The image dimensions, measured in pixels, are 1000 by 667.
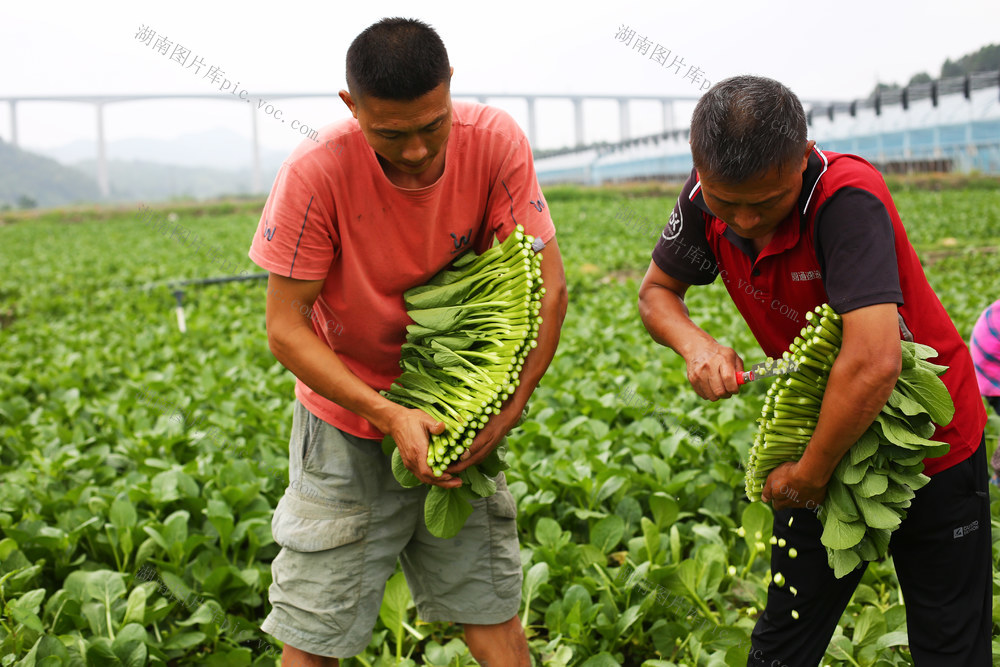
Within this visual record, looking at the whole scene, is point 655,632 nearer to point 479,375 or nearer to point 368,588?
point 368,588

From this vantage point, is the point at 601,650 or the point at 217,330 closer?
the point at 601,650

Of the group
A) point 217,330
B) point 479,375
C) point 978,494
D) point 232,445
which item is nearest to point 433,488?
point 479,375

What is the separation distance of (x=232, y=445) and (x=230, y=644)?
6.18 feet

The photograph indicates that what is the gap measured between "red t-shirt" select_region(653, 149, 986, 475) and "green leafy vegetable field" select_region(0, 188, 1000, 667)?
627 mm

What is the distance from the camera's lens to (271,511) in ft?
12.5

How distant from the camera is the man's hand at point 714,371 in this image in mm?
1932

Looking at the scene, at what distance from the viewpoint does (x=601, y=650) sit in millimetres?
2885

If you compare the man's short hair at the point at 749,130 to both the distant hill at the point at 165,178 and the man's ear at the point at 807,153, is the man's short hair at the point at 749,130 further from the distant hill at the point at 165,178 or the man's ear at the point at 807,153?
the distant hill at the point at 165,178

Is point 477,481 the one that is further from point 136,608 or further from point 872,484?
point 136,608

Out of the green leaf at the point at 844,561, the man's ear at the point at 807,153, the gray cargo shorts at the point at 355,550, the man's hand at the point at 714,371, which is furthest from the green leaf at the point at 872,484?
the gray cargo shorts at the point at 355,550

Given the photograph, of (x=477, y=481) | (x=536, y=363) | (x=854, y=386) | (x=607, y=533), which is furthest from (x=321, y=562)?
(x=607, y=533)

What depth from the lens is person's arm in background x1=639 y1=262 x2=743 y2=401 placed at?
76.6 inches

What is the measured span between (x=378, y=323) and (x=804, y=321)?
1.10 meters

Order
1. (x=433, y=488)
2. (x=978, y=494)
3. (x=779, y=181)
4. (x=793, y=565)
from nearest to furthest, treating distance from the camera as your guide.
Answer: (x=779, y=181) < (x=978, y=494) < (x=793, y=565) < (x=433, y=488)
